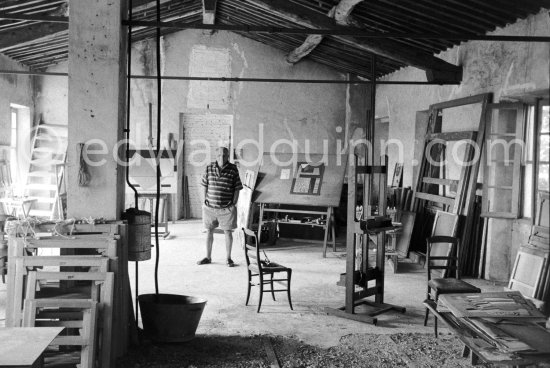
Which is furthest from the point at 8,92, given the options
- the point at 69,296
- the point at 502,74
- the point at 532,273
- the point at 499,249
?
the point at 532,273

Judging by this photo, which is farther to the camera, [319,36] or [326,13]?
[319,36]

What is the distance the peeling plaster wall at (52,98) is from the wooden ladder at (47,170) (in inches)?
8.9

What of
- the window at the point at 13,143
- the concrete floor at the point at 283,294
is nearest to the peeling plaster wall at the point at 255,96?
the window at the point at 13,143

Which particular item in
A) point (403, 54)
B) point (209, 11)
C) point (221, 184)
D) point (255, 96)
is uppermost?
point (209, 11)

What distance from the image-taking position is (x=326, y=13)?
960 cm

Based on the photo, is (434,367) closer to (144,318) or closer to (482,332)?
(482,332)

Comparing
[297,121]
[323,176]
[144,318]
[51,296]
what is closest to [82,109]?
[51,296]

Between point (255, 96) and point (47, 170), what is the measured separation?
509 centimetres

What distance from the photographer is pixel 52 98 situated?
13.3 meters

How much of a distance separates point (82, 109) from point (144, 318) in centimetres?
187

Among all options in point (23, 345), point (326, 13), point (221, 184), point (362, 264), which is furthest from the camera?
point (326, 13)

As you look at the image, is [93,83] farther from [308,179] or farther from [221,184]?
[308,179]

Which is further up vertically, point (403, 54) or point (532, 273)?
point (403, 54)

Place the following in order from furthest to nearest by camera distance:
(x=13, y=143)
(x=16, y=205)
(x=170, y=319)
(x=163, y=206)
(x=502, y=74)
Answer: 1. (x=163, y=206)
2. (x=13, y=143)
3. (x=16, y=205)
4. (x=502, y=74)
5. (x=170, y=319)
